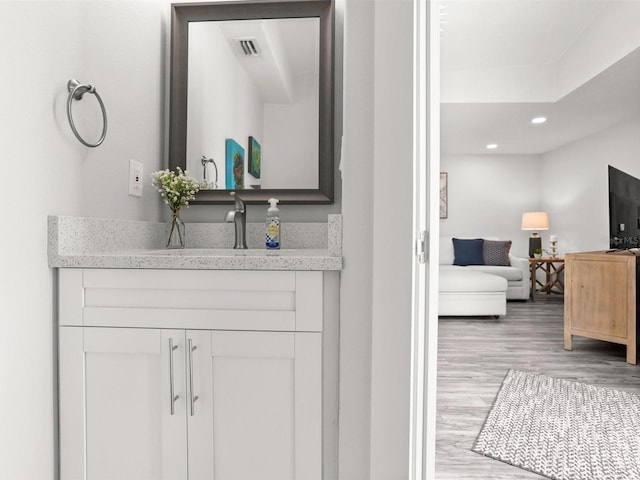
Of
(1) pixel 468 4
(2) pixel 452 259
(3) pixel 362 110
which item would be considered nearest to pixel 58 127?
(3) pixel 362 110

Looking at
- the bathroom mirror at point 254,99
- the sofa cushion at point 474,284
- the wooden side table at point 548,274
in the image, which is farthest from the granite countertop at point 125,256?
the wooden side table at point 548,274

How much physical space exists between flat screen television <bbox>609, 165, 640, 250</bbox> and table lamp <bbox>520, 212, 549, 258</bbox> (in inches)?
123

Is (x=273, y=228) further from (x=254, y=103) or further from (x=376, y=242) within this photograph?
(x=376, y=242)

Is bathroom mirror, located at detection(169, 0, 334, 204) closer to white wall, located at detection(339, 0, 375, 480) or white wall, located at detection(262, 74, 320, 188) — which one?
white wall, located at detection(262, 74, 320, 188)

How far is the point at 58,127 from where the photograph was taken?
1.19m

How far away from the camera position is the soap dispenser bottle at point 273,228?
1579mm

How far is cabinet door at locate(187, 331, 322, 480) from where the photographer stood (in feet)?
3.67

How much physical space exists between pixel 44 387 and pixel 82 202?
51 centimetres

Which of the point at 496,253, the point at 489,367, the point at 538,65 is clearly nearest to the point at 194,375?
the point at 489,367

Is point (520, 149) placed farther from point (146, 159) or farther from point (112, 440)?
point (112, 440)

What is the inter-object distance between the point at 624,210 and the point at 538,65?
1.70 m

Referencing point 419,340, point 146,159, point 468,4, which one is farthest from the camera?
point 468,4

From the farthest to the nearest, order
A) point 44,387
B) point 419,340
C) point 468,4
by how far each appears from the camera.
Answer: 1. point 468,4
2. point 44,387
3. point 419,340

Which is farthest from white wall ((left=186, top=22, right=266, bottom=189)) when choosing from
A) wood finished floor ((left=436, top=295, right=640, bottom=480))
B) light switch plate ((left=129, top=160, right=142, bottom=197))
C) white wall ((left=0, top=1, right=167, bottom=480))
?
wood finished floor ((left=436, top=295, right=640, bottom=480))
